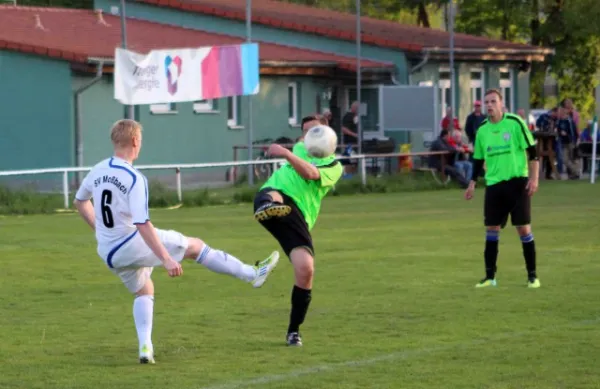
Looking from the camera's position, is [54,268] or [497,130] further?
[54,268]

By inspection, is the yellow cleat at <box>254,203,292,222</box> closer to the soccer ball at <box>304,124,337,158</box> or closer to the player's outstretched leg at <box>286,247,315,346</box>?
the player's outstretched leg at <box>286,247,315,346</box>

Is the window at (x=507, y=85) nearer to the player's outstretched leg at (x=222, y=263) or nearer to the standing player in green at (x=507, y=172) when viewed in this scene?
the standing player in green at (x=507, y=172)

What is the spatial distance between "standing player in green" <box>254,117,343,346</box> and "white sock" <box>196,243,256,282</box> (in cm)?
33

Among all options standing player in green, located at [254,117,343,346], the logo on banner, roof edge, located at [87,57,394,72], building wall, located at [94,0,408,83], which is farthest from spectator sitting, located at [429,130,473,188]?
standing player in green, located at [254,117,343,346]

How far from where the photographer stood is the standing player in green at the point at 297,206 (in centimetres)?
968

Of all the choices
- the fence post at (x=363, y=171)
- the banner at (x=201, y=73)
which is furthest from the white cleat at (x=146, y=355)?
the fence post at (x=363, y=171)

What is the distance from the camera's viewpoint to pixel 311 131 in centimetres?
987

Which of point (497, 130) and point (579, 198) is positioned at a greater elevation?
point (497, 130)

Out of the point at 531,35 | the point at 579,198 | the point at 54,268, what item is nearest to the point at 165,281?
the point at 54,268

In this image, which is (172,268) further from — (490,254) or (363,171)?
(363,171)

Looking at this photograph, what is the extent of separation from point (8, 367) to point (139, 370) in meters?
0.92

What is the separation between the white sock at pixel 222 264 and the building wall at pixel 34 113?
24603 millimetres

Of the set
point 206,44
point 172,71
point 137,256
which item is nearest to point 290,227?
point 137,256

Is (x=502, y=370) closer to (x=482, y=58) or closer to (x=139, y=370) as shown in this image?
(x=139, y=370)
